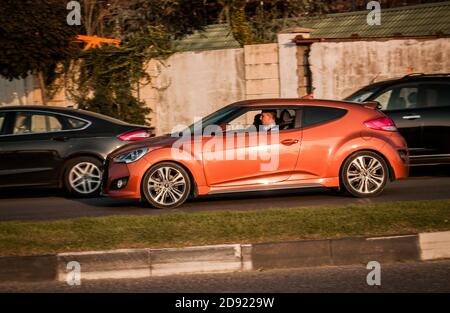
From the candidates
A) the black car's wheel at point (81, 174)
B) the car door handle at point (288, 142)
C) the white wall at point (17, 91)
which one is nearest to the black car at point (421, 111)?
the car door handle at point (288, 142)

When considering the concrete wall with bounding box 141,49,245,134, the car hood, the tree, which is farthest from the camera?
the concrete wall with bounding box 141,49,245,134

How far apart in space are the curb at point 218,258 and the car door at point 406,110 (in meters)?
5.44

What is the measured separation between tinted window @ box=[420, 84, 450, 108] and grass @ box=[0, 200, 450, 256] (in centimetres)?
411

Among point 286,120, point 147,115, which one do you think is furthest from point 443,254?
point 147,115

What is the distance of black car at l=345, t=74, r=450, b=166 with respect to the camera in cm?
1255

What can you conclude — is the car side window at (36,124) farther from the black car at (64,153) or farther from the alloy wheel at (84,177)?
the alloy wheel at (84,177)

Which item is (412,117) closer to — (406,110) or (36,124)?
(406,110)

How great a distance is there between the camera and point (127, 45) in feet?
65.8

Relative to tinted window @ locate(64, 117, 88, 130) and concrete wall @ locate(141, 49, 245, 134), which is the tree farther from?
tinted window @ locate(64, 117, 88, 130)

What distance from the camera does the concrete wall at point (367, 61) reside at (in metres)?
18.4

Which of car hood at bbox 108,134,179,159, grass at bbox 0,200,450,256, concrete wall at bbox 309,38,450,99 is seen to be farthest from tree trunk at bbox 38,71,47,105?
grass at bbox 0,200,450,256

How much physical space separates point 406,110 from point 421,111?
0.25 meters
